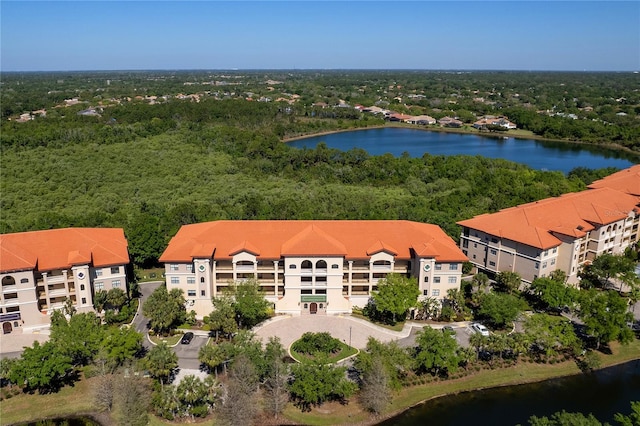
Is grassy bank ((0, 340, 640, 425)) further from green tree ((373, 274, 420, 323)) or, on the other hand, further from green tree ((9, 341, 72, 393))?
green tree ((373, 274, 420, 323))

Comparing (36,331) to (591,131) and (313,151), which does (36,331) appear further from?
(591,131)

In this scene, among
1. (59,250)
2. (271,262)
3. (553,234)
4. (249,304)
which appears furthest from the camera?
(553,234)

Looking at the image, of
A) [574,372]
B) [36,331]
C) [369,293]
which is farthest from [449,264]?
[36,331]

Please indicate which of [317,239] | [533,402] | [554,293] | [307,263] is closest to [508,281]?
[554,293]

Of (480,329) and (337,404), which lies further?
(480,329)

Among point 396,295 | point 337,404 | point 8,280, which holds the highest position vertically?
point 8,280

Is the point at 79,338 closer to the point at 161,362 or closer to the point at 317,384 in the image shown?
the point at 161,362

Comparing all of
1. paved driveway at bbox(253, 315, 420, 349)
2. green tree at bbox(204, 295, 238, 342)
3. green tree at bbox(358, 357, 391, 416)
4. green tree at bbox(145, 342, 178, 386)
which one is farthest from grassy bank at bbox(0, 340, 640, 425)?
green tree at bbox(204, 295, 238, 342)
